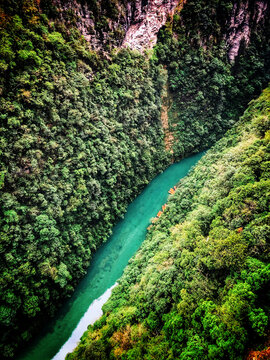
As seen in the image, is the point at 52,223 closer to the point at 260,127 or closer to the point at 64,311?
the point at 64,311

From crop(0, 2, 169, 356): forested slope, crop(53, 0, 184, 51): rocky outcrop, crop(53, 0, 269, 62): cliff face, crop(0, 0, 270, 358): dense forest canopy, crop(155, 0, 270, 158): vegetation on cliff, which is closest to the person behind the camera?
crop(0, 2, 169, 356): forested slope

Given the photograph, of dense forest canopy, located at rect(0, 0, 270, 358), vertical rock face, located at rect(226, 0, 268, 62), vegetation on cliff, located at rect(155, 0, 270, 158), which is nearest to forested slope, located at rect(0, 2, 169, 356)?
dense forest canopy, located at rect(0, 0, 270, 358)

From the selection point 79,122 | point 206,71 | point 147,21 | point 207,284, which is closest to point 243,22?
point 206,71

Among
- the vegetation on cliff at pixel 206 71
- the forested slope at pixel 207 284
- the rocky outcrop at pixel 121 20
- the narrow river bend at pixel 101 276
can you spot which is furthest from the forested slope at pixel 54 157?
the vegetation on cliff at pixel 206 71

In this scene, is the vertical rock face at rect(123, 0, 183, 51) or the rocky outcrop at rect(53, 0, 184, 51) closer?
the rocky outcrop at rect(53, 0, 184, 51)

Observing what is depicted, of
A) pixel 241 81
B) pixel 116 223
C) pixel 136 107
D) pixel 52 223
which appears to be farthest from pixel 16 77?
pixel 241 81

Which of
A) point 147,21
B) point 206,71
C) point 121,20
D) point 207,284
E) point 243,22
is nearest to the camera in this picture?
point 207,284

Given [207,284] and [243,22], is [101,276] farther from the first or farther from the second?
[243,22]

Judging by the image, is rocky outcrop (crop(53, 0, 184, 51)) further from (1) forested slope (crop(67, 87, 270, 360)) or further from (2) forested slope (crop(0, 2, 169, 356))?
(1) forested slope (crop(67, 87, 270, 360))
